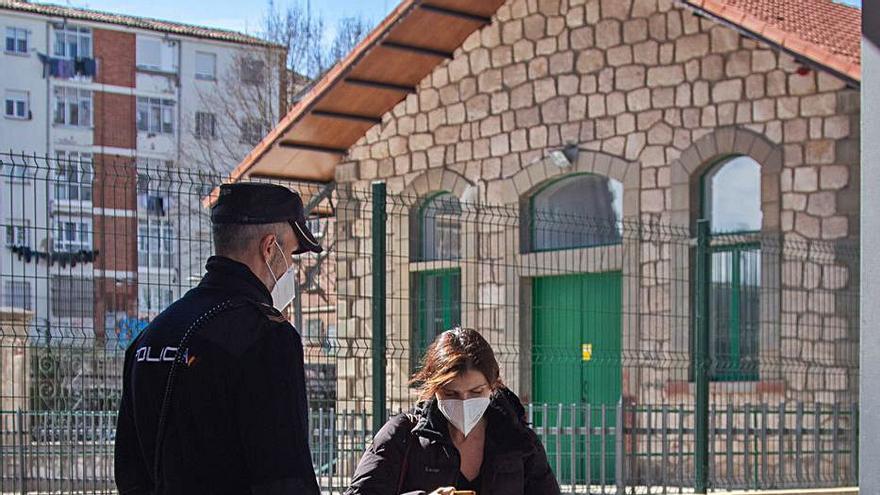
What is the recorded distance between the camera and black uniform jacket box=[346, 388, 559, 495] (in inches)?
189

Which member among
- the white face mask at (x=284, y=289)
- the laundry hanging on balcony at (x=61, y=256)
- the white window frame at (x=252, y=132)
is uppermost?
the white window frame at (x=252, y=132)

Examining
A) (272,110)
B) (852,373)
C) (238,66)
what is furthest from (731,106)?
(238,66)

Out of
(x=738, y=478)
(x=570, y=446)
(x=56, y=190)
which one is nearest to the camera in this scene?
(x=56, y=190)

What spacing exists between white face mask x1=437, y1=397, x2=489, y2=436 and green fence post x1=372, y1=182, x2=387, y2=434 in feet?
13.9

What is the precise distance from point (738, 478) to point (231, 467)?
8973mm

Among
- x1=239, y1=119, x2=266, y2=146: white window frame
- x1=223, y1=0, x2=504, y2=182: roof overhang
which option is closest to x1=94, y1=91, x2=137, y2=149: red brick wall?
x1=239, y1=119, x2=266, y2=146: white window frame

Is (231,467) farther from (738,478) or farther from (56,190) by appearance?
(738,478)

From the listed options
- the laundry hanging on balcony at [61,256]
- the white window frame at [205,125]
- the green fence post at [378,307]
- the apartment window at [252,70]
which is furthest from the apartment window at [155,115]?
the laundry hanging on balcony at [61,256]

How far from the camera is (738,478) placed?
1176 cm

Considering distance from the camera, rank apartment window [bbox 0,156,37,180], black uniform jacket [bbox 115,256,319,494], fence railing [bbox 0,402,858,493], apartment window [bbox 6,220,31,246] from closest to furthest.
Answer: black uniform jacket [bbox 115,256,319,494]
apartment window [bbox 0,156,37,180]
apartment window [bbox 6,220,31,246]
fence railing [bbox 0,402,858,493]

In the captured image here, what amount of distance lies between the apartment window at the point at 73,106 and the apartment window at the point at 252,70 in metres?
13.4

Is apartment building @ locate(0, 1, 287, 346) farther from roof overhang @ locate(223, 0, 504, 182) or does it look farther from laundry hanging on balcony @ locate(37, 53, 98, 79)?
roof overhang @ locate(223, 0, 504, 182)

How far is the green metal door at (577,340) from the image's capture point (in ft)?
45.0

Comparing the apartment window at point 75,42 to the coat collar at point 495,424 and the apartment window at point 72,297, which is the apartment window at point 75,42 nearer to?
the apartment window at point 72,297
